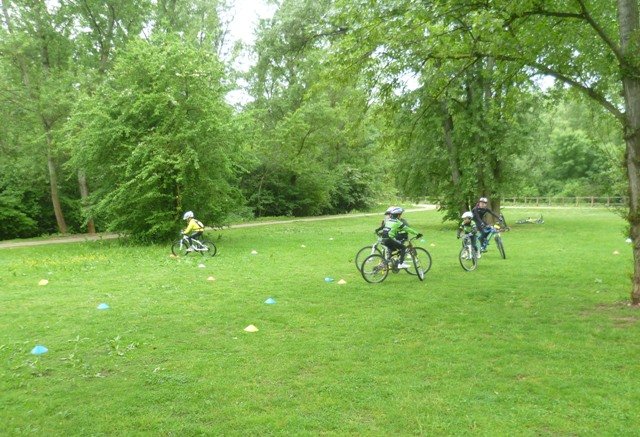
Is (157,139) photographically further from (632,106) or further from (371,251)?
(632,106)

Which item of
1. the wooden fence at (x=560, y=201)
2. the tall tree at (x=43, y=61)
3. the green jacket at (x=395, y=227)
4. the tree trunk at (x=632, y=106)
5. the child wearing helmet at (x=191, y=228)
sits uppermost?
the tall tree at (x=43, y=61)

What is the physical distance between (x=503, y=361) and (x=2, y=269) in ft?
41.0

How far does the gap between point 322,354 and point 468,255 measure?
7.28 metres

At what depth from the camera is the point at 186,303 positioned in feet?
29.4

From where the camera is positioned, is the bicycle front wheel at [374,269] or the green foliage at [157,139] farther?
the green foliage at [157,139]

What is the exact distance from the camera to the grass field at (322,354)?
4.36 m

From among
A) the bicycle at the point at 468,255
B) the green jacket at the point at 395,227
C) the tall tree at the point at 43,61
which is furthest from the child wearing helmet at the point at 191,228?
the tall tree at the point at 43,61

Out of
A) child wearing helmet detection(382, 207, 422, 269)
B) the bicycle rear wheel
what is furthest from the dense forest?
the bicycle rear wheel

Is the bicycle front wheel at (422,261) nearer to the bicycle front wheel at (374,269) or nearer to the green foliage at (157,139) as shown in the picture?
the bicycle front wheel at (374,269)

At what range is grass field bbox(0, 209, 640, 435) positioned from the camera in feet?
14.3

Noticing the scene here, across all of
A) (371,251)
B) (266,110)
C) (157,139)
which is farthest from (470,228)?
(266,110)

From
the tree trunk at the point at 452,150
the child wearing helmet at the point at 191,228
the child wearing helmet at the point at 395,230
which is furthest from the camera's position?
the tree trunk at the point at 452,150

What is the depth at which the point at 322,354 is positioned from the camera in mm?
6047

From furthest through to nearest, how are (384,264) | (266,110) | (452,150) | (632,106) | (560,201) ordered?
(560,201) → (266,110) → (452,150) → (384,264) → (632,106)
